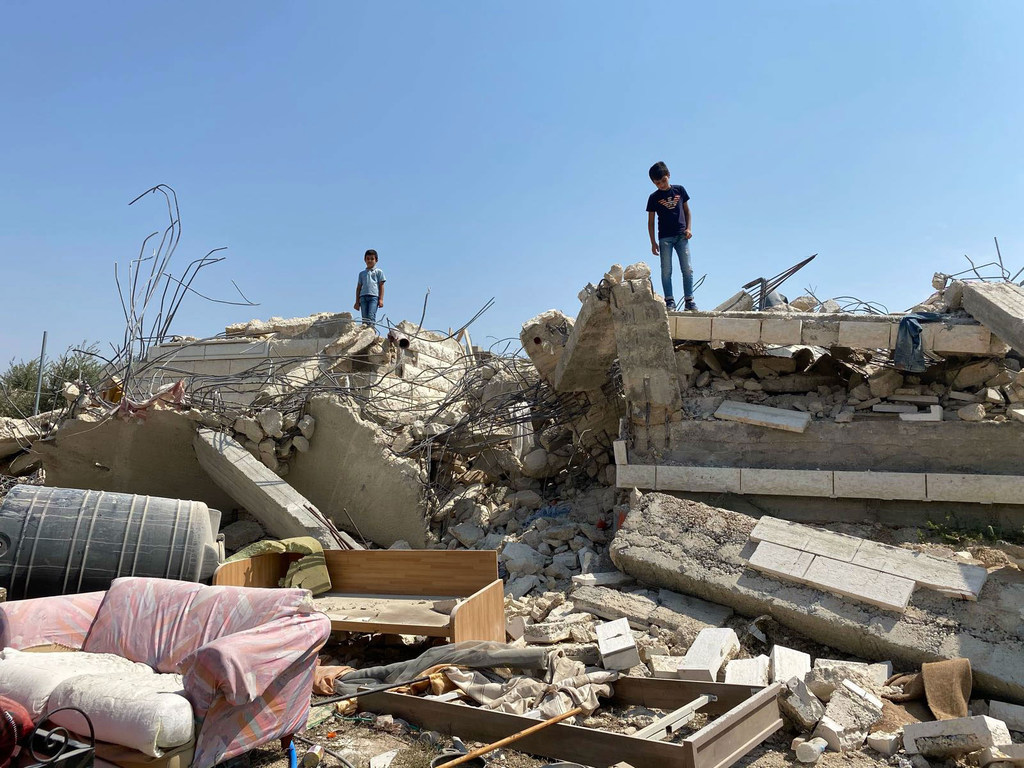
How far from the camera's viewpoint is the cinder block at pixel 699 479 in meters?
6.77

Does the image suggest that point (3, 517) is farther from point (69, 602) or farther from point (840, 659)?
point (840, 659)

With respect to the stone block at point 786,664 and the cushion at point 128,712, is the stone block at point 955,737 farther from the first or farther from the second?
the cushion at point 128,712

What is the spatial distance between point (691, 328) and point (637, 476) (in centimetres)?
145

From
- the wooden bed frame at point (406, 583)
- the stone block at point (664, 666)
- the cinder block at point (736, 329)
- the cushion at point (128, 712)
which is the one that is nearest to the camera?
the cushion at point (128, 712)

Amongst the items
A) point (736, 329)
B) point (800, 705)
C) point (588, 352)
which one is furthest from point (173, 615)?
point (736, 329)

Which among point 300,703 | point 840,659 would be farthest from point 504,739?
point 840,659

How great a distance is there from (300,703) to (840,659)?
344 cm

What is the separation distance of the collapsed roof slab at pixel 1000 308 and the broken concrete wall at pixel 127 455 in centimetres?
800

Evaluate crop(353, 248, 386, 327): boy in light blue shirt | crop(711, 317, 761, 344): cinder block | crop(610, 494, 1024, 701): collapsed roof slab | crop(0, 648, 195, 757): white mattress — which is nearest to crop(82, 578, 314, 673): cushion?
crop(0, 648, 195, 757): white mattress

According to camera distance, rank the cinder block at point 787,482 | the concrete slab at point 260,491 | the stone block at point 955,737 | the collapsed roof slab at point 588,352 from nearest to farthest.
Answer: the stone block at point 955,737, the cinder block at point 787,482, the collapsed roof slab at point 588,352, the concrete slab at point 260,491

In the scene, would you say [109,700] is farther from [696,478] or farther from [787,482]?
[787,482]

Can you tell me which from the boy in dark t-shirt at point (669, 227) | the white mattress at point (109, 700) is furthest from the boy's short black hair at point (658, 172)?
the white mattress at point (109, 700)

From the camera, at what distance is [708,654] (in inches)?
183

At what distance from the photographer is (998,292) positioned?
6.64m
